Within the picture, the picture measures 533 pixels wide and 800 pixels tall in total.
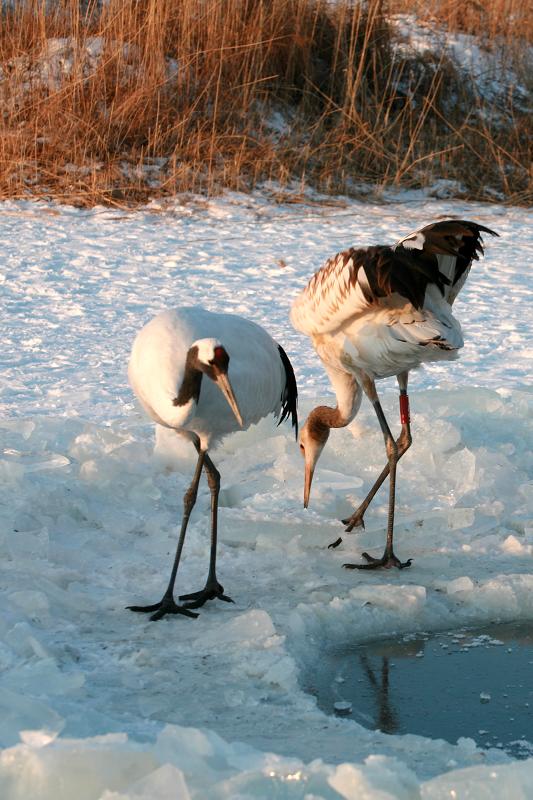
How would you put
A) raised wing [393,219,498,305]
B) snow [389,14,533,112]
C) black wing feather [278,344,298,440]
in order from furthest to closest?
snow [389,14,533,112] → black wing feather [278,344,298,440] → raised wing [393,219,498,305]

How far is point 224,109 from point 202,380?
600 cm

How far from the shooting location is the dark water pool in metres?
2.99

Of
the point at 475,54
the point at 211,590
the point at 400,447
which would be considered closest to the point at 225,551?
the point at 211,590

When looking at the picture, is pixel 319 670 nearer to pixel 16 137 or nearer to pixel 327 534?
pixel 327 534

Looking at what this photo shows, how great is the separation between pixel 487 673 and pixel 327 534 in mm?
1234

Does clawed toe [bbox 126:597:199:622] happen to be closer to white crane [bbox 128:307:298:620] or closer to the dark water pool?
white crane [bbox 128:307:298:620]

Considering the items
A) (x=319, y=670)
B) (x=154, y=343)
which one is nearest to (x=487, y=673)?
(x=319, y=670)

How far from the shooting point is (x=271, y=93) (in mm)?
9656

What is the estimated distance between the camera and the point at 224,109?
9414 mm

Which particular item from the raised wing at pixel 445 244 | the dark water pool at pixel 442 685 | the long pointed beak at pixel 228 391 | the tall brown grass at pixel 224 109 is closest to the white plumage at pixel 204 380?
the long pointed beak at pixel 228 391

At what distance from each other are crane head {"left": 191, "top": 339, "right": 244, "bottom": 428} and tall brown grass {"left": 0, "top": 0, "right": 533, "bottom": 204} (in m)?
5.34

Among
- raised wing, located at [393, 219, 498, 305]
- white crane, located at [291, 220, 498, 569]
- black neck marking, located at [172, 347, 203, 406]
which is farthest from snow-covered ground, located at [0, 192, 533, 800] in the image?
raised wing, located at [393, 219, 498, 305]

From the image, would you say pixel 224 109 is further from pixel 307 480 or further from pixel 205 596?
pixel 205 596

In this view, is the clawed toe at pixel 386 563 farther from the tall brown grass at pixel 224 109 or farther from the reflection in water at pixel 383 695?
the tall brown grass at pixel 224 109
